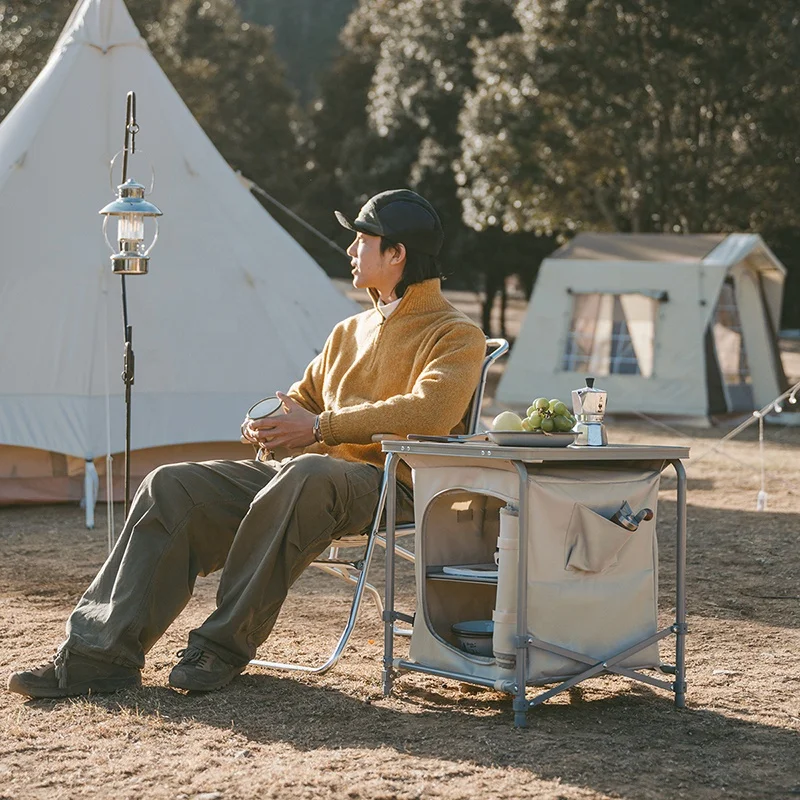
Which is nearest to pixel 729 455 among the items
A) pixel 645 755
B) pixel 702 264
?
pixel 702 264

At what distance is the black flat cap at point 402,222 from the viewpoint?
364 centimetres

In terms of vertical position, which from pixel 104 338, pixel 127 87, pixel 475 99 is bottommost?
pixel 104 338

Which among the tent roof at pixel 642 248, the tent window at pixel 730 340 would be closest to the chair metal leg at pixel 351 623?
the tent roof at pixel 642 248

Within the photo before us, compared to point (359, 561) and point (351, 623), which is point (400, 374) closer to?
point (359, 561)

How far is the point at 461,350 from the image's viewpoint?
11.5 ft

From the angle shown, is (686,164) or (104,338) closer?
(104,338)

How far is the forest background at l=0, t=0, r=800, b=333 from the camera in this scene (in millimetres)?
16438

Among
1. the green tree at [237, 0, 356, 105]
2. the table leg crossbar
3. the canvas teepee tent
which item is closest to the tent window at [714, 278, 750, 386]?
the canvas teepee tent

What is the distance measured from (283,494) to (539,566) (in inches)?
26.0

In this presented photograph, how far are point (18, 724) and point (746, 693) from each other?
1776 mm

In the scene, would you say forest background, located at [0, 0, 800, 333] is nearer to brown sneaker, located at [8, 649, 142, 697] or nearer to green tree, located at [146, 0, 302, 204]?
green tree, located at [146, 0, 302, 204]

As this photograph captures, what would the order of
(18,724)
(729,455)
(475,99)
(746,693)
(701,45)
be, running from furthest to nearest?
(475,99) → (701,45) → (729,455) → (746,693) → (18,724)

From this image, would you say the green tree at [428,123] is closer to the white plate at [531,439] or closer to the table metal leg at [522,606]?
the white plate at [531,439]

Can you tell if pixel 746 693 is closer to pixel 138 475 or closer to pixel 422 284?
pixel 422 284
